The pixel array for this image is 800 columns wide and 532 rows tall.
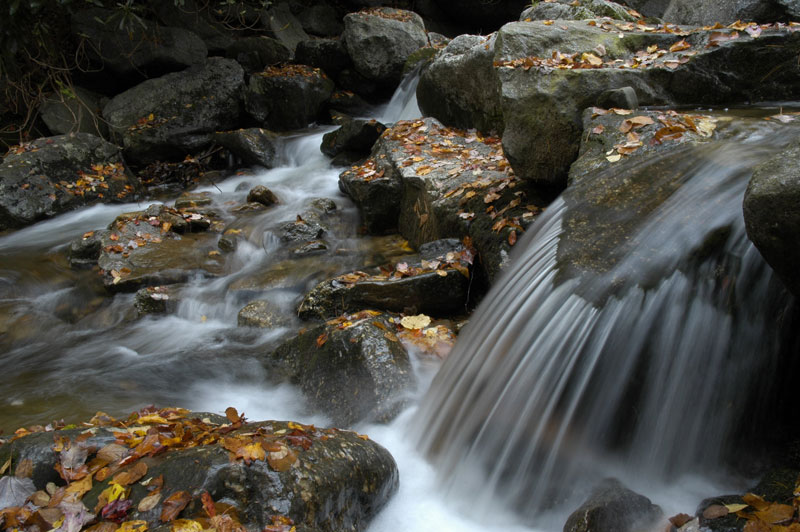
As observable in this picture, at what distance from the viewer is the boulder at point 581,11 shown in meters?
7.80

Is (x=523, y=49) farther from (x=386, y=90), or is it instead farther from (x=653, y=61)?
(x=386, y=90)

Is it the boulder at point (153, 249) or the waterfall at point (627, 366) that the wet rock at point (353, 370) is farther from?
the boulder at point (153, 249)

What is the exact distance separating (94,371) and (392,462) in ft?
11.1

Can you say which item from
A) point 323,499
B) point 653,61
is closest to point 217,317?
point 323,499

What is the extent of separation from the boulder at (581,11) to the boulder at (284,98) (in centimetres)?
563

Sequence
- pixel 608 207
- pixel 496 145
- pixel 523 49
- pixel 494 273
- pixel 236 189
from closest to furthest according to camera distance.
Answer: pixel 608 207, pixel 494 273, pixel 523 49, pixel 496 145, pixel 236 189

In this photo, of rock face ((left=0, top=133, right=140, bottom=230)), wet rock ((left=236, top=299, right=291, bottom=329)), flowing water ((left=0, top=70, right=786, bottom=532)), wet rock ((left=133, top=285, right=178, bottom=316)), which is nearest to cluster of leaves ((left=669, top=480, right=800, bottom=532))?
flowing water ((left=0, top=70, right=786, bottom=532))

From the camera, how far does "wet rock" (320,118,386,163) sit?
Answer: 957 centimetres

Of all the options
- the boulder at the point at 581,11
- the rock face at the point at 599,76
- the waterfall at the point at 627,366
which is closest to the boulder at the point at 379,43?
the boulder at the point at 581,11

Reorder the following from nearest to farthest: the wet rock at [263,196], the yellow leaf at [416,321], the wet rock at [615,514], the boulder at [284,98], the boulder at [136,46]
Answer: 1. the wet rock at [615,514]
2. the yellow leaf at [416,321]
3. the wet rock at [263,196]
4. the boulder at [136,46]
5. the boulder at [284,98]

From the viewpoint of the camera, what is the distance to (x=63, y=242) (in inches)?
316

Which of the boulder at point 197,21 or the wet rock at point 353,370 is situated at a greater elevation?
the boulder at point 197,21

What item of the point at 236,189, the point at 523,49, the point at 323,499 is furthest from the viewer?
the point at 236,189

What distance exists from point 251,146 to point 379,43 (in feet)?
14.0
